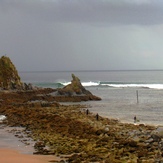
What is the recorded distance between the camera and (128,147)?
64.0ft

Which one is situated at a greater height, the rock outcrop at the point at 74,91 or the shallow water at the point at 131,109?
the rock outcrop at the point at 74,91

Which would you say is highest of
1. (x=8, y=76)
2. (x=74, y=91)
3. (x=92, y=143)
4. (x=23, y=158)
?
(x=8, y=76)

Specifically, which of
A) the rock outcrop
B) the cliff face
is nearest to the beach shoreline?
the rock outcrop

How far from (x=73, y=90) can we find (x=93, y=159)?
52.8 metres

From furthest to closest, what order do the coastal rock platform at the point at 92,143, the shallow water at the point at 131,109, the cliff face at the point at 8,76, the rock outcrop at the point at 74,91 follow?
the cliff face at the point at 8,76
the rock outcrop at the point at 74,91
the shallow water at the point at 131,109
the coastal rock platform at the point at 92,143

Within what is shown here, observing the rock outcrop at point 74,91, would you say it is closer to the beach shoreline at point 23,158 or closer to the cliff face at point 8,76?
the cliff face at point 8,76

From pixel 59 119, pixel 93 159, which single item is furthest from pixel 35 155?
pixel 59 119

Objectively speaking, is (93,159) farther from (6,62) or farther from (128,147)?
(6,62)

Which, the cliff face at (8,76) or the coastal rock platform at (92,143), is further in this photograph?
the cliff face at (8,76)

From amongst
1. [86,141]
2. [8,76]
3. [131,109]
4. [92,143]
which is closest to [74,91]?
[8,76]

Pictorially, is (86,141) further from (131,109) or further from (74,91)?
(74,91)

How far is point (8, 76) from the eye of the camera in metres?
79.4

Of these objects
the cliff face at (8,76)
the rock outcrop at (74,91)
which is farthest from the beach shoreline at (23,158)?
the cliff face at (8,76)

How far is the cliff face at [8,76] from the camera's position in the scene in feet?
254
